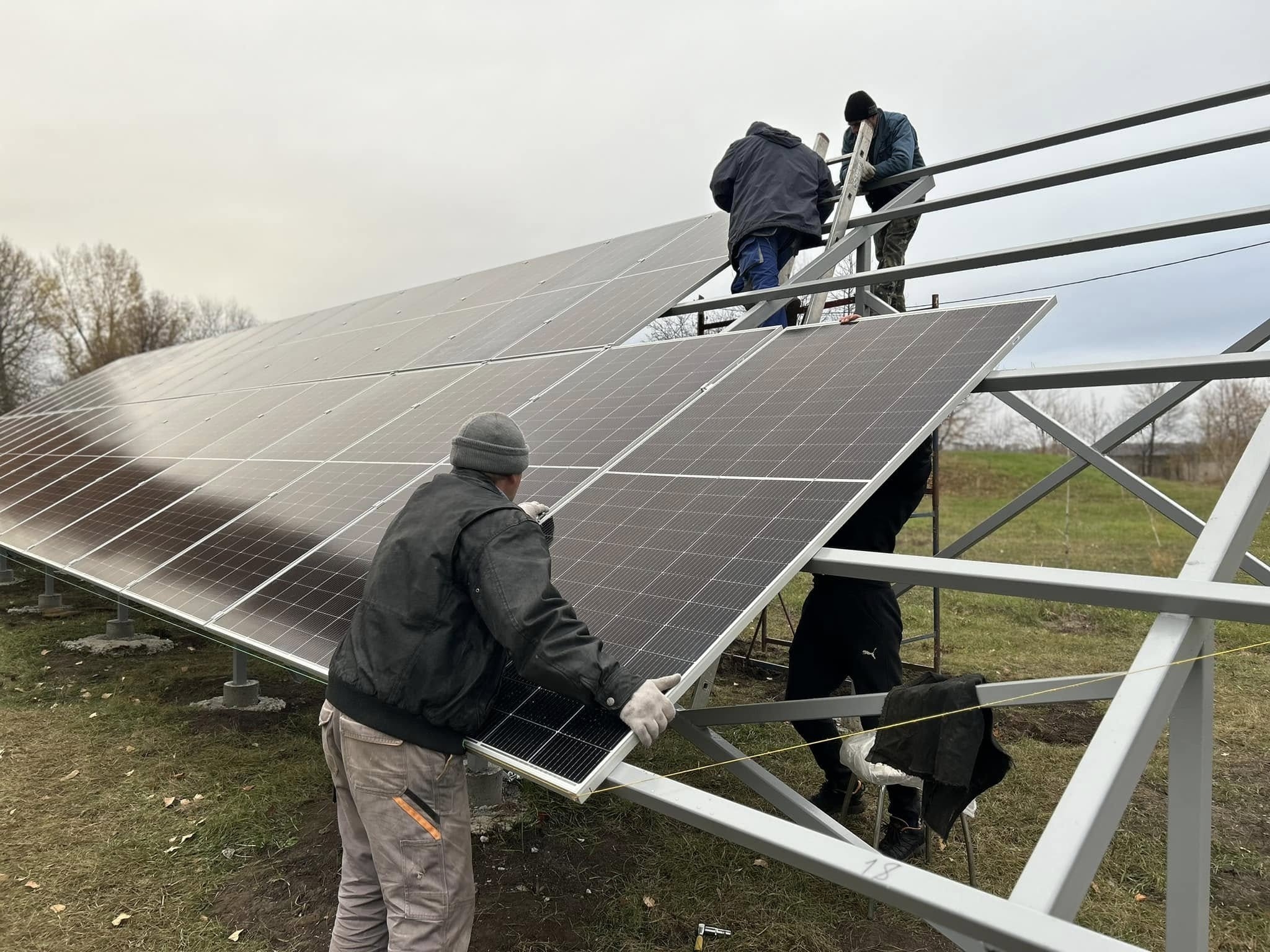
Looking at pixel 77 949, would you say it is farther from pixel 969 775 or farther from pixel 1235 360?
pixel 1235 360


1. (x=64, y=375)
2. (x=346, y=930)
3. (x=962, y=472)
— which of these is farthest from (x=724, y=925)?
(x=64, y=375)

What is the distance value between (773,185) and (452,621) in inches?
229

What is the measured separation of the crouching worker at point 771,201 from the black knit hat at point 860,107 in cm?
53

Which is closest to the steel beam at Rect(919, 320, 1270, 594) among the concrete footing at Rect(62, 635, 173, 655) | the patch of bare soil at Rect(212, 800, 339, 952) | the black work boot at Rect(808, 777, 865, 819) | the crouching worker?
the black work boot at Rect(808, 777, 865, 819)

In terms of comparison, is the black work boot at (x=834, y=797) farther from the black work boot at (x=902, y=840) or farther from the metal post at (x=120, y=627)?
the metal post at (x=120, y=627)

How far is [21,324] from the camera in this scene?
1880 inches

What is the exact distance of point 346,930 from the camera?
3.52 m

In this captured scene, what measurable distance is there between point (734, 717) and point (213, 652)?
8715 mm

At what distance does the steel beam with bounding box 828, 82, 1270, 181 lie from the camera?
19.7 ft

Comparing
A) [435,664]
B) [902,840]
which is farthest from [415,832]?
[902,840]

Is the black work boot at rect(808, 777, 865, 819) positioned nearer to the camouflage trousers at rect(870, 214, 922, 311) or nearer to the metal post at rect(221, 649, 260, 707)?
the camouflage trousers at rect(870, 214, 922, 311)

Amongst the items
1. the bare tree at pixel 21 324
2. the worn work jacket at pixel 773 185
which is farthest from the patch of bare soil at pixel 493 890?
the bare tree at pixel 21 324

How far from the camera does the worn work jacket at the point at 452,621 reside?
2842mm

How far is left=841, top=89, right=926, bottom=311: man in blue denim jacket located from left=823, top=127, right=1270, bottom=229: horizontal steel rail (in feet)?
2.09
